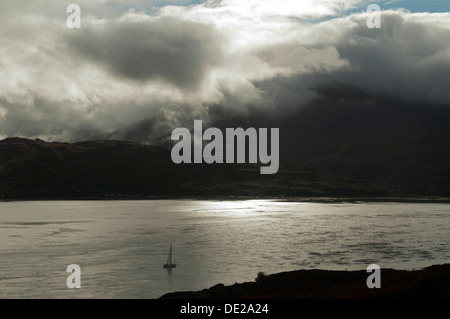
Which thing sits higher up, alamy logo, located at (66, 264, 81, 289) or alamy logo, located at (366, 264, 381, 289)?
alamy logo, located at (366, 264, 381, 289)

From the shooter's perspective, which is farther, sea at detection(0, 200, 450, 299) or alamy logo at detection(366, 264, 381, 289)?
sea at detection(0, 200, 450, 299)

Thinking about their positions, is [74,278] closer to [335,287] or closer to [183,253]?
[183,253]

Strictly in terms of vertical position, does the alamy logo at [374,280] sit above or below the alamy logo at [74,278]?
above

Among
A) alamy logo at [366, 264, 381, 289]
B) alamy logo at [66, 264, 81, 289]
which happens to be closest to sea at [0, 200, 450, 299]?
alamy logo at [66, 264, 81, 289]

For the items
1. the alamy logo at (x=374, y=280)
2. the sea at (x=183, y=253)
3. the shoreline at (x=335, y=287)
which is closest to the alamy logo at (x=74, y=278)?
the sea at (x=183, y=253)

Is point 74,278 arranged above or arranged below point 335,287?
below

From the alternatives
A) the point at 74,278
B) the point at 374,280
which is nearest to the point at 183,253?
the point at 74,278

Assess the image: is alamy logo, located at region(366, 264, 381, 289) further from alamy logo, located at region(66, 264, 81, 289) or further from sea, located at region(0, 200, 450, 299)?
alamy logo, located at region(66, 264, 81, 289)

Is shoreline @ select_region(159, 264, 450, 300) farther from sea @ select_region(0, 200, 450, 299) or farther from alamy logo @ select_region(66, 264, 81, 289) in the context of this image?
alamy logo @ select_region(66, 264, 81, 289)

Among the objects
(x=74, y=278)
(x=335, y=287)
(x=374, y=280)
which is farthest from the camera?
(x=74, y=278)

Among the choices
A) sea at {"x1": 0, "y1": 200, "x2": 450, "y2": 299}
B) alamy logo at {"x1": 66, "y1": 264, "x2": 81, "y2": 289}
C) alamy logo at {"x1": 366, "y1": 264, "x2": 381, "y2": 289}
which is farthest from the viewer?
sea at {"x1": 0, "y1": 200, "x2": 450, "y2": 299}

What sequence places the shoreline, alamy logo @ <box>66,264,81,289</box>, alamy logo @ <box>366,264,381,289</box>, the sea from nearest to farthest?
the shoreline < alamy logo @ <box>366,264,381,289</box> < alamy logo @ <box>66,264,81,289</box> < the sea

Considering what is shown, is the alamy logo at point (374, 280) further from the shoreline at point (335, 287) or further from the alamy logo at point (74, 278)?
the alamy logo at point (74, 278)
